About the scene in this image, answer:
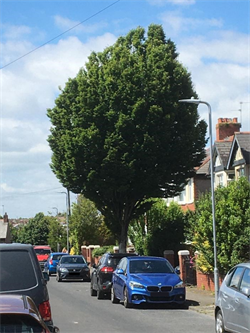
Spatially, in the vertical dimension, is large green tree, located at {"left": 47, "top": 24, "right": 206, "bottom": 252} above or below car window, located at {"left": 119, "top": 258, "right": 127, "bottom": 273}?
above

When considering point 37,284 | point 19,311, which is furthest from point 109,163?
point 19,311

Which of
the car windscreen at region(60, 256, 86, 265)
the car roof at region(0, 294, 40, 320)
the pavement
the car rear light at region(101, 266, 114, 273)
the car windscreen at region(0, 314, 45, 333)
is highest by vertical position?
the car roof at region(0, 294, 40, 320)

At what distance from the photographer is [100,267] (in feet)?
73.2

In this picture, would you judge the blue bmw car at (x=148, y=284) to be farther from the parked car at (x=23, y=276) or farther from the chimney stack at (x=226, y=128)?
the chimney stack at (x=226, y=128)

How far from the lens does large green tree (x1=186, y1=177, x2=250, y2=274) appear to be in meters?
21.7

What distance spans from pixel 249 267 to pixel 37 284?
4422 millimetres

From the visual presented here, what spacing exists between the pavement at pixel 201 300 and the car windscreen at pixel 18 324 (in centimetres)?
1177

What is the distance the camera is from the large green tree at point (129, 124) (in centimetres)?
3145

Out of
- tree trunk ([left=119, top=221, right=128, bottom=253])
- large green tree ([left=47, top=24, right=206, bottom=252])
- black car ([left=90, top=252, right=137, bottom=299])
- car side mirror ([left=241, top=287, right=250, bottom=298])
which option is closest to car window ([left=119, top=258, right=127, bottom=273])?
black car ([left=90, top=252, right=137, bottom=299])

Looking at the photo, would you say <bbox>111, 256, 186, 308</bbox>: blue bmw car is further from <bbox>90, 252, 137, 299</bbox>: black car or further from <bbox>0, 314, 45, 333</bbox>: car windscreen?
<bbox>0, 314, 45, 333</bbox>: car windscreen

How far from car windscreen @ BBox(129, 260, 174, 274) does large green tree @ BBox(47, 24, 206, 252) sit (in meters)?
12.6

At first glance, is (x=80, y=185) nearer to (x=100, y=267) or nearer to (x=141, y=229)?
(x=141, y=229)

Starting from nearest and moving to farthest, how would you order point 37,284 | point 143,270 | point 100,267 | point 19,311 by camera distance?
point 19,311 < point 37,284 < point 143,270 < point 100,267

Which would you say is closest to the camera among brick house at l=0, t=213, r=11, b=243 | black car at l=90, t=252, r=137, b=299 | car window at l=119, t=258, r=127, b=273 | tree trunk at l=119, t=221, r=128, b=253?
car window at l=119, t=258, r=127, b=273
